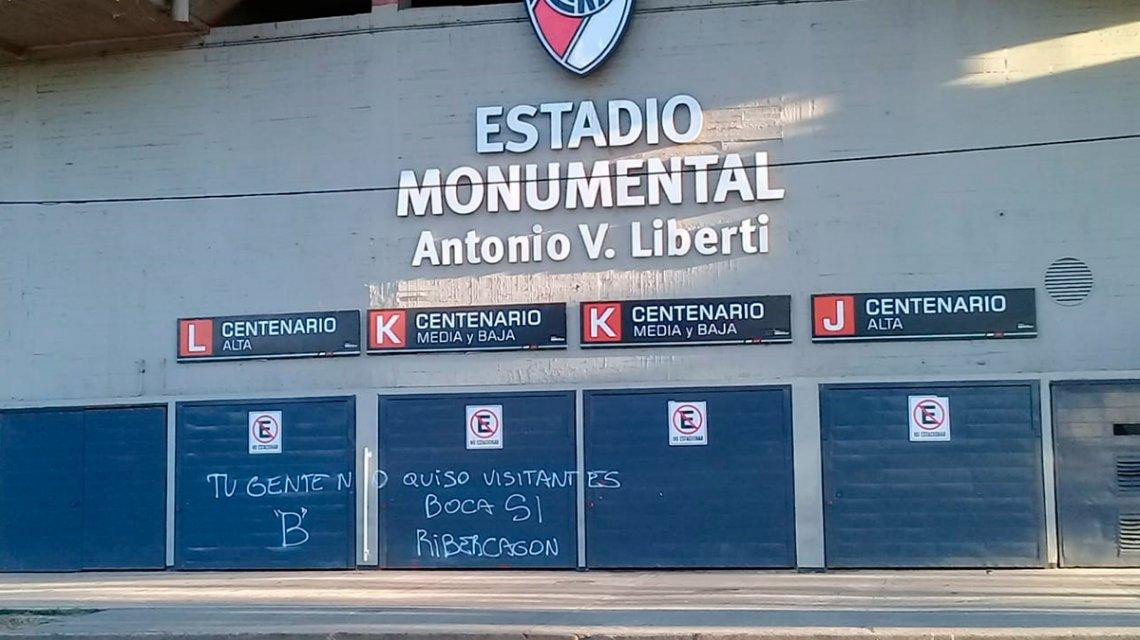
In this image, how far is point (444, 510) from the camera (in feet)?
50.2

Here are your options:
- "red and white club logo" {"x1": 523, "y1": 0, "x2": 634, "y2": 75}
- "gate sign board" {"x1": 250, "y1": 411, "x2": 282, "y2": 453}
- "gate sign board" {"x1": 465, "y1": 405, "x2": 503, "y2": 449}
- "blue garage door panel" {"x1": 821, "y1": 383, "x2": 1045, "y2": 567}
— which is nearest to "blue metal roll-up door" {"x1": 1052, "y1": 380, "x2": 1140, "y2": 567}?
"blue garage door panel" {"x1": 821, "y1": 383, "x2": 1045, "y2": 567}

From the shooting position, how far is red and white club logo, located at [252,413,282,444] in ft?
51.5

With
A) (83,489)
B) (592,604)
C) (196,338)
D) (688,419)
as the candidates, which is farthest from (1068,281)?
(83,489)

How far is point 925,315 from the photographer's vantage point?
14562 mm

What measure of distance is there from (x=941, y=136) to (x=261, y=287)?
8.81 m

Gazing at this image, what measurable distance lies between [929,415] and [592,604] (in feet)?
16.2

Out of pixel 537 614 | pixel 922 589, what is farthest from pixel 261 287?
pixel 922 589

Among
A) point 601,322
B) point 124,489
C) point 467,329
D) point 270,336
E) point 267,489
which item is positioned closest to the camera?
point 601,322

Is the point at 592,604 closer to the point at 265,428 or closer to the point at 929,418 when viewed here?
the point at 929,418

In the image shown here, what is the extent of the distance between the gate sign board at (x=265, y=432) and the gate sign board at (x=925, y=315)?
6.88 meters

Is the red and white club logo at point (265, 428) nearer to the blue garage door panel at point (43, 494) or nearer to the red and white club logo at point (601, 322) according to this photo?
the blue garage door panel at point (43, 494)

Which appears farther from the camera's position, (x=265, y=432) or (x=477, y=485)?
(x=265, y=432)

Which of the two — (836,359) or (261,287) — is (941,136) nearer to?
(836,359)

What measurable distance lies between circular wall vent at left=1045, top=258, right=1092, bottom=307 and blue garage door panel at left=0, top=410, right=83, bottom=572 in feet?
40.8
